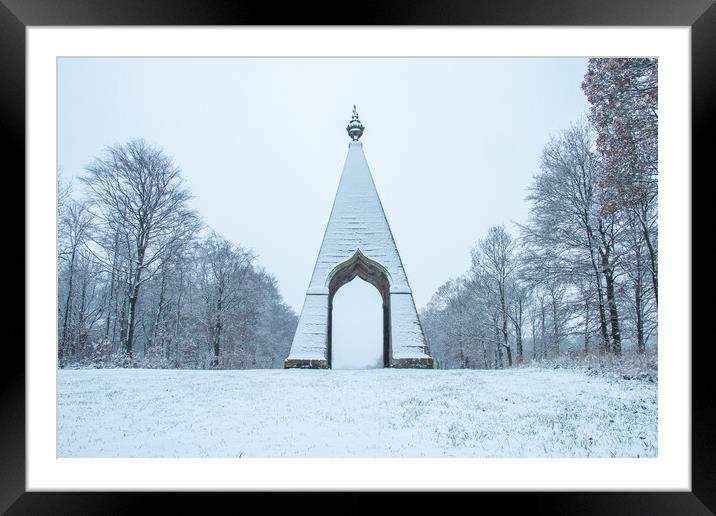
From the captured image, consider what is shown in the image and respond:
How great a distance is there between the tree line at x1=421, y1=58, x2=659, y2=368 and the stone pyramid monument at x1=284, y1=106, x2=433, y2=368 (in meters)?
3.16

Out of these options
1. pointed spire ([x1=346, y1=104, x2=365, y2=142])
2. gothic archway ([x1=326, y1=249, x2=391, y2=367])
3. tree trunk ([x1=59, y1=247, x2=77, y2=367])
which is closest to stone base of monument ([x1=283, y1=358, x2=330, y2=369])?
gothic archway ([x1=326, y1=249, x2=391, y2=367])

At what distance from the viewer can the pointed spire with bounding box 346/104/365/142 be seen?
11.4 metres

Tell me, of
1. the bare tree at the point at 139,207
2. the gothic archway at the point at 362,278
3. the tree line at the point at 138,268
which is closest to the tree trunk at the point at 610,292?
the gothic archway at the point at 362,278

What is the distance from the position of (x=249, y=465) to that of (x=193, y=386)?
3002 millimetres

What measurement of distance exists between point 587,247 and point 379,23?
846 centimetres

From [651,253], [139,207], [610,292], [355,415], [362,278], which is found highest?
[139,207]

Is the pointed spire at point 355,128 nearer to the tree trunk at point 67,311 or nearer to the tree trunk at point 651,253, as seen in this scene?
the tree trunk at point 651,253

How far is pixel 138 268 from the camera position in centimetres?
1102

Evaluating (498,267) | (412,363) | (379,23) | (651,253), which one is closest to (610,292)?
(651,253)

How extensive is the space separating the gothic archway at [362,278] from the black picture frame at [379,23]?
6.11m

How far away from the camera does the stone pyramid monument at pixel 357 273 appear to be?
31.1ft

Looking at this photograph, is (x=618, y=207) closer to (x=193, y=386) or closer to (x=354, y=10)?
(x=354, y=10)

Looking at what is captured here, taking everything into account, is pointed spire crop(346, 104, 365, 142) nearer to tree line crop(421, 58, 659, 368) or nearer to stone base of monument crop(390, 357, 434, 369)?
tree line crop(421, 58, 659, 368)

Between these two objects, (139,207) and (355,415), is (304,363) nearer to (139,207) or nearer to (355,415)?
(355,415)
